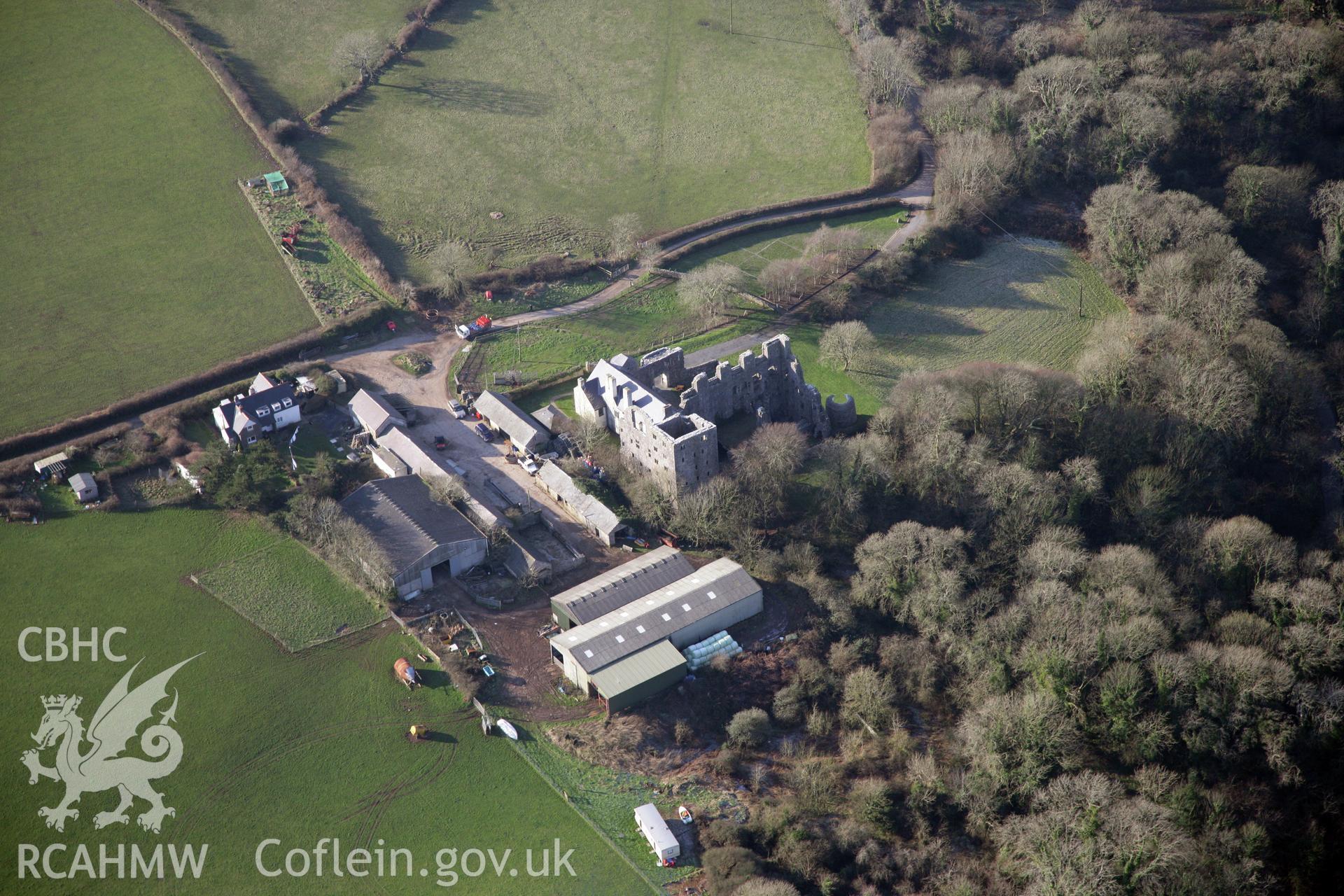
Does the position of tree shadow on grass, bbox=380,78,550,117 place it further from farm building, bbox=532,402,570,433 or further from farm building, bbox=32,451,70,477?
farm building, bbox=32,451,70,477

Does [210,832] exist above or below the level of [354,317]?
below

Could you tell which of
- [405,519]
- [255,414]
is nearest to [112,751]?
[405,519]

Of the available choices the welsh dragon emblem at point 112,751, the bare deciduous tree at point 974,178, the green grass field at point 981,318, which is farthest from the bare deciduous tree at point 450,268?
the bare deciduous tree at point 974,178

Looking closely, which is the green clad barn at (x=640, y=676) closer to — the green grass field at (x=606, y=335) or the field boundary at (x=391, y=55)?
the green grass field at (x=606, y=335)

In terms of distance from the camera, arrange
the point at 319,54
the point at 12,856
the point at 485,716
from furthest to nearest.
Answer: the point at 319,54, the point at 485,716, the point at 12,856

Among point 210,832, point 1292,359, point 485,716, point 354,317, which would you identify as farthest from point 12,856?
point 1292,359

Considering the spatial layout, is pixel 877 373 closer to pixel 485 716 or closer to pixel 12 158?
pixel 485 716

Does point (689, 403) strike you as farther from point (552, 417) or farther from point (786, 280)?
point (786, 280)
